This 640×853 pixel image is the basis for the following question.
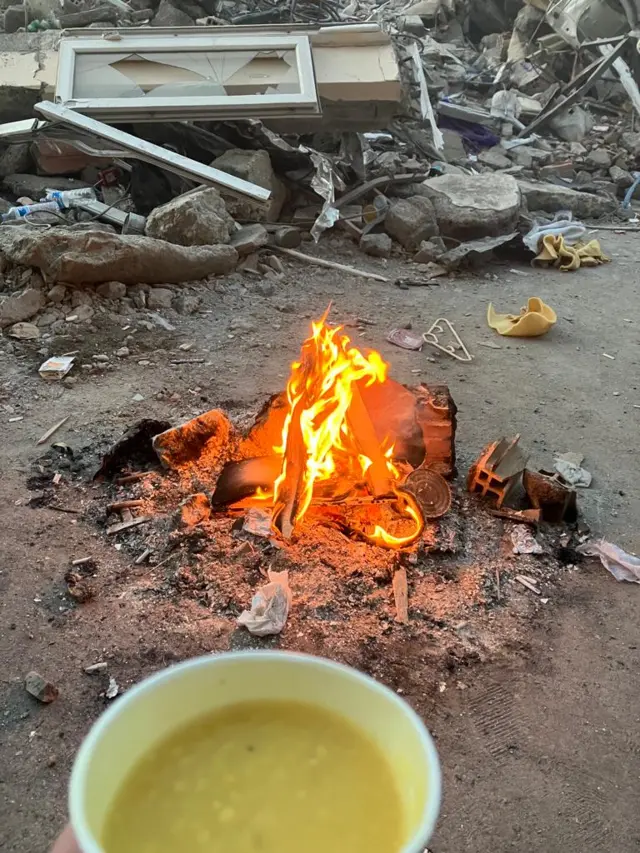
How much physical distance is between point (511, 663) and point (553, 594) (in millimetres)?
466

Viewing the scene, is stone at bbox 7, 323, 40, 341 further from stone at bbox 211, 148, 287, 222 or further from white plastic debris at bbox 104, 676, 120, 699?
white plastic debris at bbox 104, 676, 120, 699

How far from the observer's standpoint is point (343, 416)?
132 inches

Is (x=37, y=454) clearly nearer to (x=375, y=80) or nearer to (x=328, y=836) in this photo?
(x=328, y=836)

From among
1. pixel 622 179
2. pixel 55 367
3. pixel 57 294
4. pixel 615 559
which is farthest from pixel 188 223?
pixel 622 179

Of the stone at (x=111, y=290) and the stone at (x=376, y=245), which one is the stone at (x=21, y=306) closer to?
the stone at (x=111, y=290)

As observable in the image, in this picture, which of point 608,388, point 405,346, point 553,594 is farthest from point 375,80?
point 553,594

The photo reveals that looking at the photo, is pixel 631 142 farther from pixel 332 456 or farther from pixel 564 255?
pixel 332 456

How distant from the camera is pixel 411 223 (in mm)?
7531

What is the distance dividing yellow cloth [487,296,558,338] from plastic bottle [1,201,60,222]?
13.5 feet

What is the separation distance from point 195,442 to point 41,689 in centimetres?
144

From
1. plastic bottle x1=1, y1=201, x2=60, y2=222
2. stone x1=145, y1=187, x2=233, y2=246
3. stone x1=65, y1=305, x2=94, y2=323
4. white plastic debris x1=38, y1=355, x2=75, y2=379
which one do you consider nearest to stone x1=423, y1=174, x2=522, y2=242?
stone x1=145, y1=187, x2=233, y2=246

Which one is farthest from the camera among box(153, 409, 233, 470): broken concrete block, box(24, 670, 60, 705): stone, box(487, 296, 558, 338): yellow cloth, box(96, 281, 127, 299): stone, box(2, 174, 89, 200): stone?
box(2, 174, 89, 200): stone

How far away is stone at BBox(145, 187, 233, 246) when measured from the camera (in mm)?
6215

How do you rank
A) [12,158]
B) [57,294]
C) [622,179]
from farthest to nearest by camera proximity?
[622,179], [12,158], [57,294]
